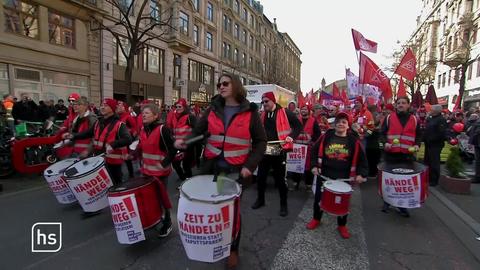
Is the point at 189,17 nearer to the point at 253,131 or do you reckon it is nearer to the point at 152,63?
the point at 152,63

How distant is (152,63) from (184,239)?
77.9ft

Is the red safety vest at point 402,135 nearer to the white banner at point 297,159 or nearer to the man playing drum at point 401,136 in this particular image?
the man playing drum at point 401,136

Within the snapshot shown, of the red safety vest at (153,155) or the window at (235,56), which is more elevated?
the window at (235,56)

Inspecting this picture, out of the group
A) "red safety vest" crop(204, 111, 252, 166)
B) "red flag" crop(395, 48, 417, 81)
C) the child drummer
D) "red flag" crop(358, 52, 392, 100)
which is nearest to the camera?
"red safety vest" crop(204, 111, 252, 166)

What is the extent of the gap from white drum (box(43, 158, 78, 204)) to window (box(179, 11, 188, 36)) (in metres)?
24.2

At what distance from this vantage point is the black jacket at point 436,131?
6680 millimetres

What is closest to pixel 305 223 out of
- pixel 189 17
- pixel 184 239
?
pixel 184 239

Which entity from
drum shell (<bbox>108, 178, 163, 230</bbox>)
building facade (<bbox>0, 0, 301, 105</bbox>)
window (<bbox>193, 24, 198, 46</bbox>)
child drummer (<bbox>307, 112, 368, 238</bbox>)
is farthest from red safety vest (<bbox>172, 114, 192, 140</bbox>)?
window (<bbox>193, 24, 198, 46</bbox>)

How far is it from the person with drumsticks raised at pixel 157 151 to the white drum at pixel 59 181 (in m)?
1.56

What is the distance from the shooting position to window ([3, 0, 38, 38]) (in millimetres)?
14146

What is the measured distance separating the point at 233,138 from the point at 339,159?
1.80m

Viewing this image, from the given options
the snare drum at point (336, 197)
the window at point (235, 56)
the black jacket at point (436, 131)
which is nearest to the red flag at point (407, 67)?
the black jacket at point (436, 131)

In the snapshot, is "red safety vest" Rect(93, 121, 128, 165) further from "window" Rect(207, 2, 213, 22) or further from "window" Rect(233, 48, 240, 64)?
"window" Rect(233, 48, 240, 64)

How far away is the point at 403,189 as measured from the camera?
4328 millimetres
